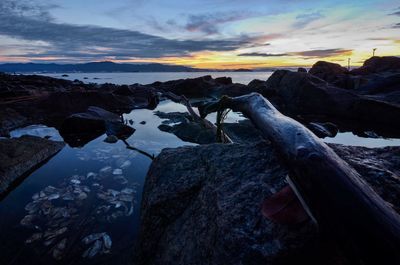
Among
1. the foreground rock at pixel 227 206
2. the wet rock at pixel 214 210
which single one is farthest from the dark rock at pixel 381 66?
the wet rock at pixel 214 210

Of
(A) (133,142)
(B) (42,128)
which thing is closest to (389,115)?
(A) (133,142)

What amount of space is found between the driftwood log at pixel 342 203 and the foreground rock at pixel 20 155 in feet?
21.8

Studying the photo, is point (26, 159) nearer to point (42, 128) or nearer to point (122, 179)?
point (122, 179)

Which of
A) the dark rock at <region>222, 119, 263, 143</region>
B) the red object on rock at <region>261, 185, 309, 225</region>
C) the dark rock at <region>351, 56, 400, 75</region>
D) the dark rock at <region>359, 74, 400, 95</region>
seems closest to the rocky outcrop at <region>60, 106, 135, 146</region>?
the dark rock at <region>222, 119, 263, 143</region>

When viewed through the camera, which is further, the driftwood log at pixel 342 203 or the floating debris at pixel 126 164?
the floating debris at pixel 126 164

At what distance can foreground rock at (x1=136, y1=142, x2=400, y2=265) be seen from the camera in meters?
2.01

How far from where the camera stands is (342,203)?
70.7 inches

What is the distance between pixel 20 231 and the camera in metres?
4.84

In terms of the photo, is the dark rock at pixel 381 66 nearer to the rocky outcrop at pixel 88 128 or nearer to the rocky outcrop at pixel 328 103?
the rocky outcrop at pixel 328 103

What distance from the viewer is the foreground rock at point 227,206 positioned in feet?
6.60

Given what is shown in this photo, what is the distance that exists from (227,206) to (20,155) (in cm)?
710

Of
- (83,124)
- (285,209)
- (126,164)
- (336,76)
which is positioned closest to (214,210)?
(285,209)

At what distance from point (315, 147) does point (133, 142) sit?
362 inches

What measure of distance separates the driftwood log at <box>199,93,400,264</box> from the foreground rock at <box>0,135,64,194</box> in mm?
6649
